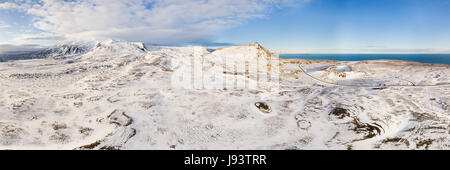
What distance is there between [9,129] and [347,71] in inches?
1264

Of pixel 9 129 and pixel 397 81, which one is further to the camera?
pixel 397 81

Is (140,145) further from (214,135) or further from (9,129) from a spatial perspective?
(9,129)

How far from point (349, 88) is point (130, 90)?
23114 millimetres

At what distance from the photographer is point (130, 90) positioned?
56.2ft

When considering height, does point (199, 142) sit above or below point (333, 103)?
below

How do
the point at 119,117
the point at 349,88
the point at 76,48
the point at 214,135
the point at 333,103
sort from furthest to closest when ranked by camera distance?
1. the point at 76,48
2. the point at 349,88
3. the point at 333,103
4. the point at 119,117
5. the point at 214,135

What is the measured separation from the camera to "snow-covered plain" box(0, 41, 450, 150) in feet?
28.7

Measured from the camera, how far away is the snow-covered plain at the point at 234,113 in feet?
28.7

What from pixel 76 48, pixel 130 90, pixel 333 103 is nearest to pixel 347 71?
pixel 333 103

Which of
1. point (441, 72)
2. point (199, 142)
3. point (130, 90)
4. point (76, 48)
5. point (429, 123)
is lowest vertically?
point (199, 142)

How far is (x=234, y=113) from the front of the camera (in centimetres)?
1222

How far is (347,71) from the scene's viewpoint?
21625 millimetres
